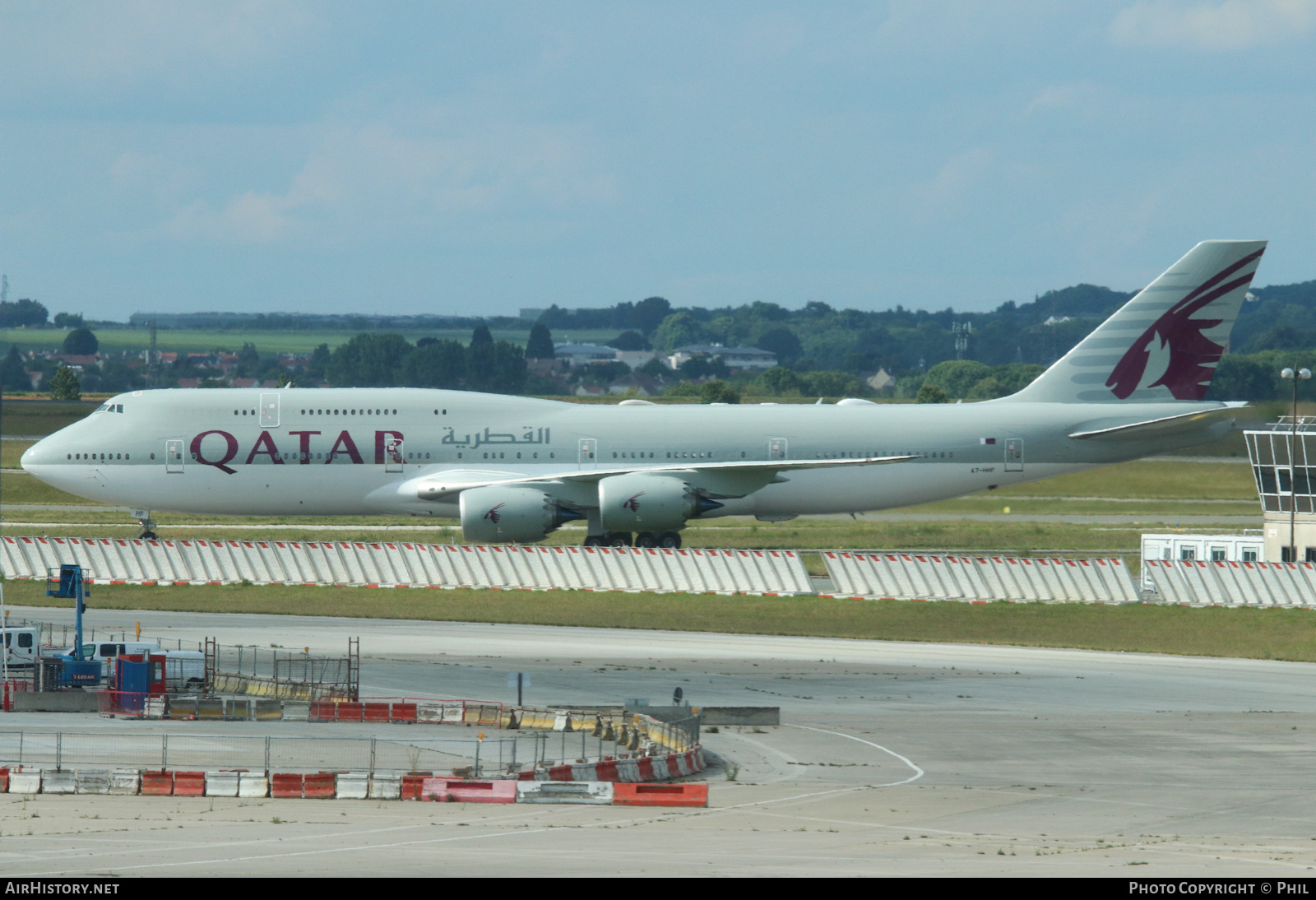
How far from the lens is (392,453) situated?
52344mm

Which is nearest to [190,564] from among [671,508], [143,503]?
[143,503]

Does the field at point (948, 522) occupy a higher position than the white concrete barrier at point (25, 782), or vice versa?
the field at point (948, 522)

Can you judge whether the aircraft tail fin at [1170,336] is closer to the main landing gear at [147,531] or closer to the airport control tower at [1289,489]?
the airport control tower at [1289,489]

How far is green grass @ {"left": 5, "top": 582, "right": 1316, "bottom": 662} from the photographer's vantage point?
38594mm

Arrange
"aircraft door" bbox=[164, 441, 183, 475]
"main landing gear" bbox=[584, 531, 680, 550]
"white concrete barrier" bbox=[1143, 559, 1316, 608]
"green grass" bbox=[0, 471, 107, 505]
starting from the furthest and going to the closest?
"green grass" bbox=[0, 471, 107, 505] < "aircraft door" bbox=[164, 441, 183, 475] < "main landing gear" bbox=[584, 531, 680, 550] < "white concrete barrier" bbox=[1143, 559, 1316, 608]

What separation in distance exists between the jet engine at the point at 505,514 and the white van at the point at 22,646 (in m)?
18.8

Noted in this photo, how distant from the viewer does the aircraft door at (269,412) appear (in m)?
52.4

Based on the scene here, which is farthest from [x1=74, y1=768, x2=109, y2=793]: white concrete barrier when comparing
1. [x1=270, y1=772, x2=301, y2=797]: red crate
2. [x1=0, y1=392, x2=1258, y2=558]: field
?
[x1=0, y1=392, x2=1258, y2=558]: field

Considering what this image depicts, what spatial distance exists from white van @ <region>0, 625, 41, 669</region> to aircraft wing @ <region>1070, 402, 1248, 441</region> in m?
34.5

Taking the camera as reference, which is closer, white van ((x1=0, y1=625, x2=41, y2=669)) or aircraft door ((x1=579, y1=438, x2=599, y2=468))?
white van ((x1=0, y1=625, x2=41, y2=669))

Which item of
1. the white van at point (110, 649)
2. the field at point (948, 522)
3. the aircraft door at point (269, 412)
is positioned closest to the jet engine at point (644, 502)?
the field at point (948, 522)

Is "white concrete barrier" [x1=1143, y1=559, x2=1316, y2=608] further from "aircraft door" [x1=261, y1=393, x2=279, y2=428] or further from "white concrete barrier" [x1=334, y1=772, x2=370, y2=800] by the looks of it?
"aircraft door" [x1=261, y1=393, x2=279, y2=428]

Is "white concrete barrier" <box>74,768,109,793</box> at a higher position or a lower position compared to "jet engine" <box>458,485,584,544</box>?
lower
